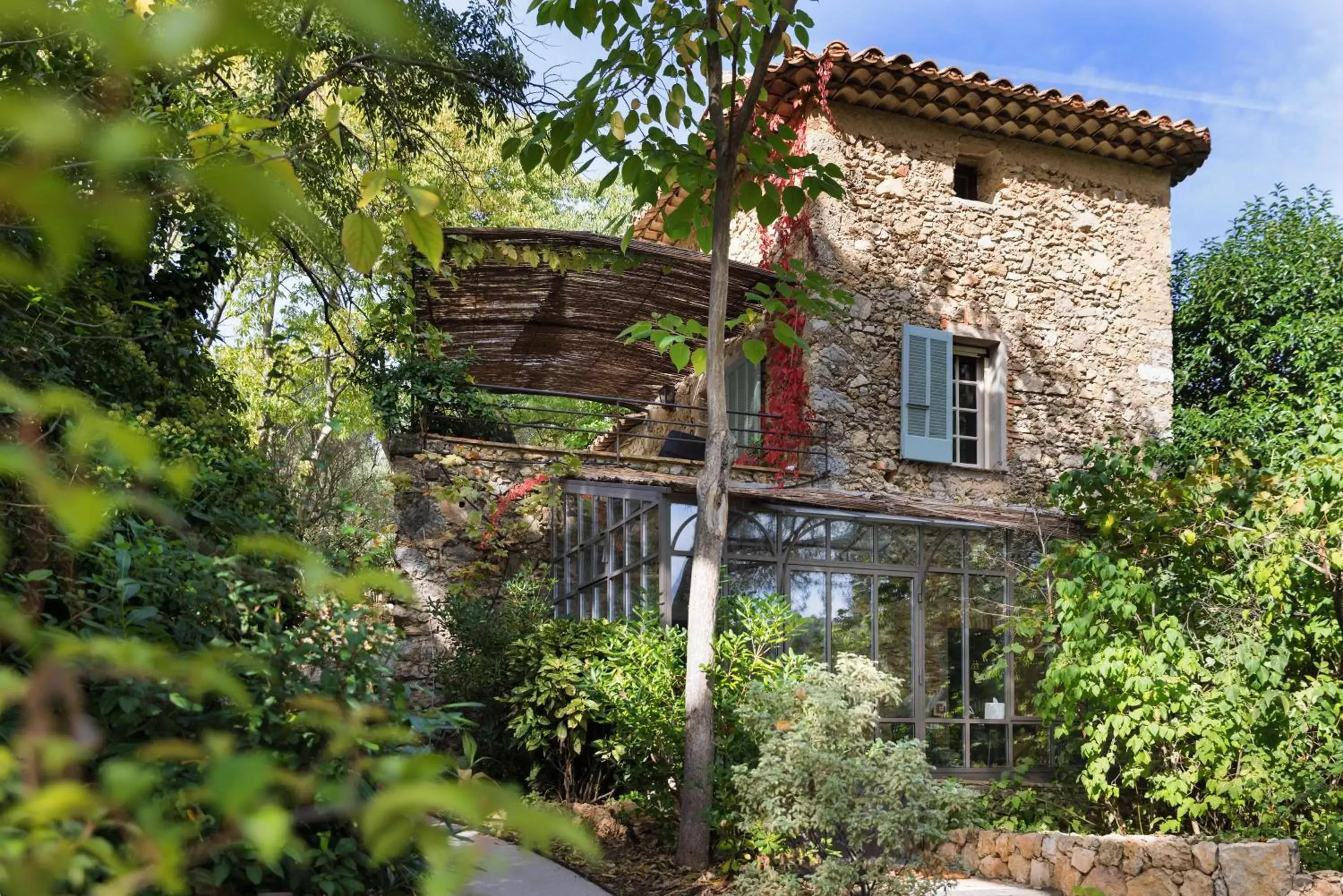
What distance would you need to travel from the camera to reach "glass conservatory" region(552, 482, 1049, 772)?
353 inches

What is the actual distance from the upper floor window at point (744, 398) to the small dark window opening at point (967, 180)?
279cm

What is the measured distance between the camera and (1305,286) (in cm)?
1310

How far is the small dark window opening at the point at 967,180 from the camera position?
1175cm

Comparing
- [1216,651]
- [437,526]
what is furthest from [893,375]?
[437,526]

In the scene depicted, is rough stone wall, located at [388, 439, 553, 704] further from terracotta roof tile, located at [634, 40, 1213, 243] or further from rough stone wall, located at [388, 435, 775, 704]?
terracotta roof tile, located at [634, 40, 1213, 243]

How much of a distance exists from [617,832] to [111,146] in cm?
739

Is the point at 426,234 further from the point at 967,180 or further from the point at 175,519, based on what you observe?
the point at 967,180

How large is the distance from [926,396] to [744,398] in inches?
76.0

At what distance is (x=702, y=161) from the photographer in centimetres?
659

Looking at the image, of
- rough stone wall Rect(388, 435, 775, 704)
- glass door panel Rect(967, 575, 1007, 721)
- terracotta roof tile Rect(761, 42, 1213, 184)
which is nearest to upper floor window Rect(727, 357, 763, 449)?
rough stone wall Rect(388, 435, 775, 704)

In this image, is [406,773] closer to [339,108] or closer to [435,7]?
[339,108]

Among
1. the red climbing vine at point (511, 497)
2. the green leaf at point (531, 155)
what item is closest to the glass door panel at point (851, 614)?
the red climbing vine at point (511, 497)

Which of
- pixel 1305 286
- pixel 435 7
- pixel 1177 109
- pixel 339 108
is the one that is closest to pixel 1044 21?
pixel 1177 109

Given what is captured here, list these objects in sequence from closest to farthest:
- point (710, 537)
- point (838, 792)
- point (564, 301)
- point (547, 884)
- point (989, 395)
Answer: point (838, 792) < point (547, 884) < point (710, 537) < point (564, 301) < point (989, 395)
